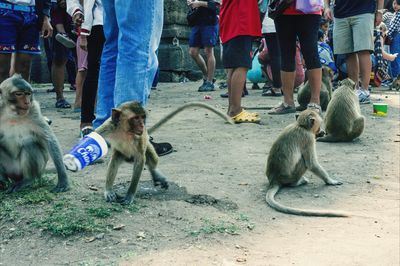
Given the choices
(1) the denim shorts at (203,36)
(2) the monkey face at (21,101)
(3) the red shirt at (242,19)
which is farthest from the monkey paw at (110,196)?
(1) the denim shorts at (203,36)

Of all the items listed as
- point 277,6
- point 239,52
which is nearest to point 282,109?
point 239,52

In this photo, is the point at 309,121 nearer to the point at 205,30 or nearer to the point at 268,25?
the point at 268,25

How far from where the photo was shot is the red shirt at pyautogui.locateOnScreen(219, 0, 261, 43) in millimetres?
6090

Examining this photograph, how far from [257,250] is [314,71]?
3826mm

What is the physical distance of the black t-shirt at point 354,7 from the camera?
7.66 meters

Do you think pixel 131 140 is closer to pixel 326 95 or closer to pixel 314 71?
pixel 314 71

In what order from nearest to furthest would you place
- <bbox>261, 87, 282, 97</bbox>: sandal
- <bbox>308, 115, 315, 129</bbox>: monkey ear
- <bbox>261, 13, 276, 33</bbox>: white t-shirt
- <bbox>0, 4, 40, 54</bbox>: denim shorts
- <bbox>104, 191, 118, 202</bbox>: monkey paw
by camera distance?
<bbox>104, 191, 118, 202</bbox>: monkey paw → <bbox>308, 115, 315, 129</bbox>: monkey ear → <bbox>0, 4, 40, 54</bbox>: denim shorts → <bbox>261, 13, 276, 33</bbox>: white t-shirt → <bbox>261, 87, 282, 97</bbox>: sandal

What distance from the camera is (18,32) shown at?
5652mm

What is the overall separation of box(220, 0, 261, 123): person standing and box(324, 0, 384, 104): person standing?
213 centimetres

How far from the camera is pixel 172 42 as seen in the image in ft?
43.7

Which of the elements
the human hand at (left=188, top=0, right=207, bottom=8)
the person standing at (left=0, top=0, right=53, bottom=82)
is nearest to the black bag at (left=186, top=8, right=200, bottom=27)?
the human hand at (left=188, top=0, right=207, bottom=8)

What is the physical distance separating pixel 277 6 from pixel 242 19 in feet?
1.53

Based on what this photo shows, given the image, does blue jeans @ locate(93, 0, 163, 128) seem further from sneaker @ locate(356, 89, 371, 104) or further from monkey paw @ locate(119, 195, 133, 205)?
sneaker @ locate(356, 89, 371, 104)

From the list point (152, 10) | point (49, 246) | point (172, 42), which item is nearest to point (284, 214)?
point (49, 246)
